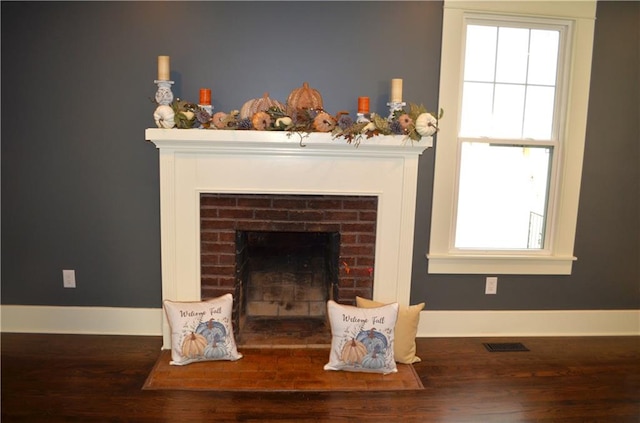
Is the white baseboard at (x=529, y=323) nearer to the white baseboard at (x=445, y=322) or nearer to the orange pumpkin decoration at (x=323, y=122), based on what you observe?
the white baseboard at (x=445, y=322)

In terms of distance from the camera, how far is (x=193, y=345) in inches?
98.9

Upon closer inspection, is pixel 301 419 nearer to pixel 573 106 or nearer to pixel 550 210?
pixel 550 210

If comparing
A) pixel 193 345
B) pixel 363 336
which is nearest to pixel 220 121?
pixel 193 345

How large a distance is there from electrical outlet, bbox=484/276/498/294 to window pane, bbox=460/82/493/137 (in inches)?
38.2

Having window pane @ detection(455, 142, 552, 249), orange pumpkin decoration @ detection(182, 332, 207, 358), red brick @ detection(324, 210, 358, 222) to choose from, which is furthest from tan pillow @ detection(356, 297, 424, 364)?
orange pumpkin decoration @ detection(182, 332, 207, 358)

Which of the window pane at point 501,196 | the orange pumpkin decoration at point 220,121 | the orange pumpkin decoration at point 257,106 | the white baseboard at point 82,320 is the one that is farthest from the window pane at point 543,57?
the white baseboard at point 82,320

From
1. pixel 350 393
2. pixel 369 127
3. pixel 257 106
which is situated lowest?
pixel 350 393

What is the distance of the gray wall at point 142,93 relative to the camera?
8.95 feet

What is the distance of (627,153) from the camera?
9.84 ft

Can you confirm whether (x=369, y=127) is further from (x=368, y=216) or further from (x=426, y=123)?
(x=368, y=216)

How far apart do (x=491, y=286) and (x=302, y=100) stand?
178 cm

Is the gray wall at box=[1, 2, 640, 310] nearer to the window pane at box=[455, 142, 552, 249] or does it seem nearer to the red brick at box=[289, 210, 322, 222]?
the window pane at box=[455, 142, 552, 249]

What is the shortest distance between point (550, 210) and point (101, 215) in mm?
2960

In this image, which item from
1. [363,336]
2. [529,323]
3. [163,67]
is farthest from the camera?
[529,323]
